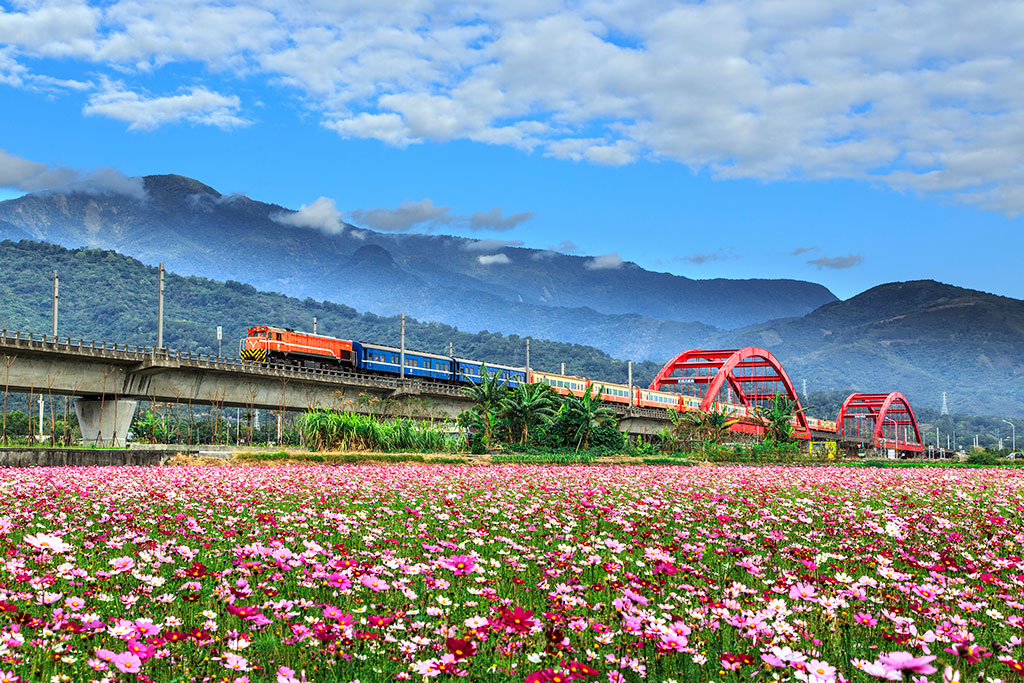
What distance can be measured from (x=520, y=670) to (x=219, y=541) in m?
4.85

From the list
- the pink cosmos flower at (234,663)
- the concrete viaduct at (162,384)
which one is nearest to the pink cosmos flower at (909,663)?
the pink cosmos flower at (234,663)

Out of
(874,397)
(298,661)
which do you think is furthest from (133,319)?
(298,661)

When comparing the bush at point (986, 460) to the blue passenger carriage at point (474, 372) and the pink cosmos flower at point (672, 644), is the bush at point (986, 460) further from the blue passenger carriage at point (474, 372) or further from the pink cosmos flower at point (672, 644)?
the pink cosmos flower at point (672, 644)

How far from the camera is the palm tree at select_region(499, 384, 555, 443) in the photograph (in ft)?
128

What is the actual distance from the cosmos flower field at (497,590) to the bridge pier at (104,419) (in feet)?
117

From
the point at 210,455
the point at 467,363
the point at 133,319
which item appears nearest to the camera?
the point at 210,455

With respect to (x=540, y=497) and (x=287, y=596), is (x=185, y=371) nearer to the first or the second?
(x=540, y=497)

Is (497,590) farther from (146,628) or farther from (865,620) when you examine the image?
(146,628)

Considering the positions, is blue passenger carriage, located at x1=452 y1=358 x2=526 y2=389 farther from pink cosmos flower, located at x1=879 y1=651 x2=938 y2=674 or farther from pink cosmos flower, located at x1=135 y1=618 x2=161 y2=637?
pink cosmos flower, located at x1=879 y1=651 x2=938 y2=674

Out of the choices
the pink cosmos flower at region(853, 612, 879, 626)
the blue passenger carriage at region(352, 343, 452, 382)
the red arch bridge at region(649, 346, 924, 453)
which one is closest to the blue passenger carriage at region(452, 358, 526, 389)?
the blue passenger carriage at region(352, 343, 452, 382)

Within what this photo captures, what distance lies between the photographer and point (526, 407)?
38875mm

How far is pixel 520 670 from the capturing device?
4758mm

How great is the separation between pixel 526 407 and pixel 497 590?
32.3m

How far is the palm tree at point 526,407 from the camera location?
3891 cm
